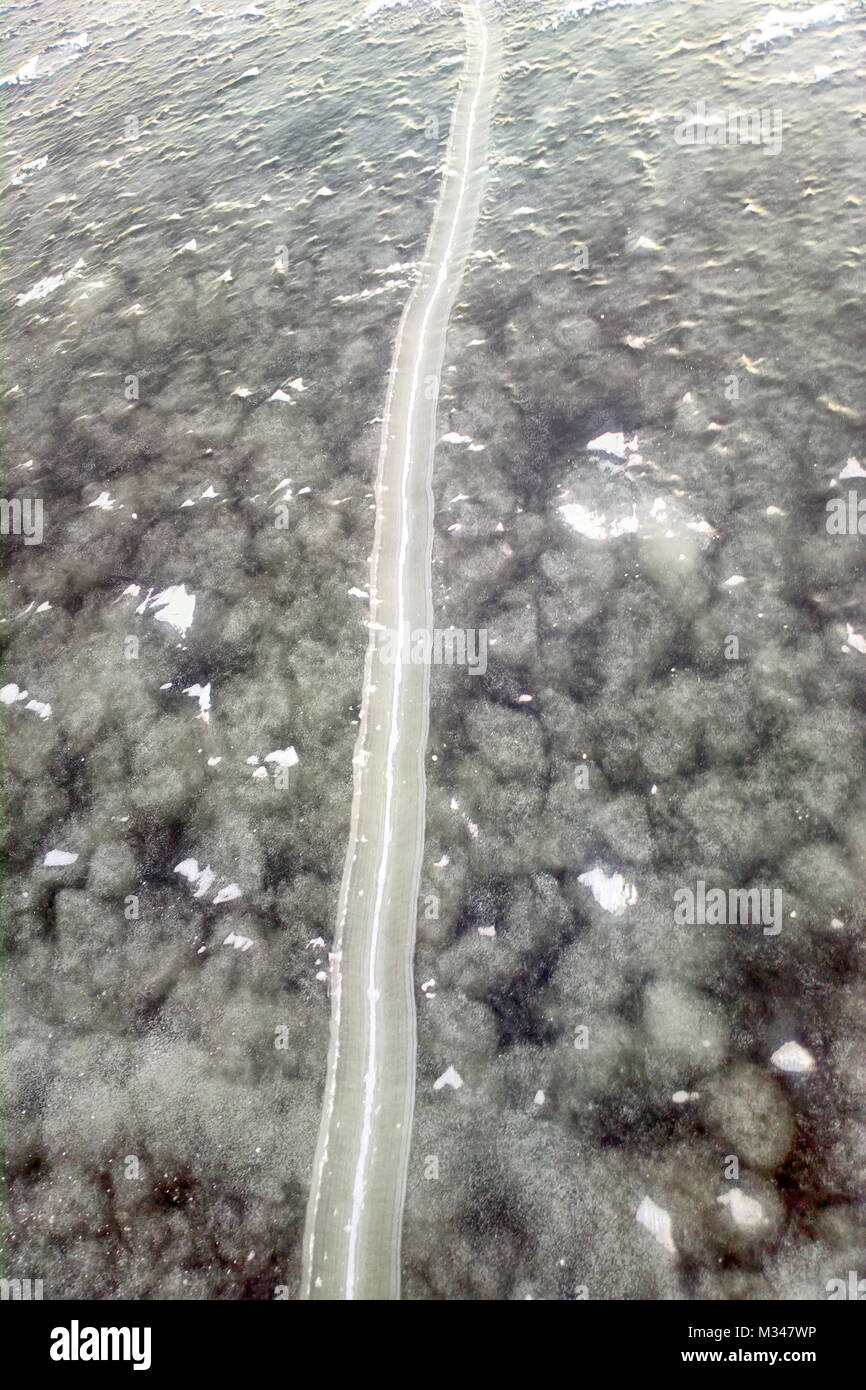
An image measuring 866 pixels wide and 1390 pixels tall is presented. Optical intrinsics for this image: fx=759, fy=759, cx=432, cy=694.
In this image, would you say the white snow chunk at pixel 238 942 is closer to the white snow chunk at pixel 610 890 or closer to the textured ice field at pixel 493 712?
the textured ice field at pixel 493 712

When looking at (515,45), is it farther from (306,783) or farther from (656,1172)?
(656,1172)

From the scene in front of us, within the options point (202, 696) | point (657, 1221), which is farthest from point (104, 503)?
point (657, 1221)

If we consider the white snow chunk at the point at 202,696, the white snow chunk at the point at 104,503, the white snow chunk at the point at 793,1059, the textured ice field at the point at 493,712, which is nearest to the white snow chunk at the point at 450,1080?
the textured ice field at the point at 493,712

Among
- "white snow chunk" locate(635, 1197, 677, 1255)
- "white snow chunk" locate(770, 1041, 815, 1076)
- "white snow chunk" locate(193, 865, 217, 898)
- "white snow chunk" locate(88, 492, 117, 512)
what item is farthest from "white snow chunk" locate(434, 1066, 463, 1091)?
"white snow chunk" locate(88, 492, 117, 512)

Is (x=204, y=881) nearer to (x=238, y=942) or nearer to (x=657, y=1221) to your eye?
(x=238, y=942)

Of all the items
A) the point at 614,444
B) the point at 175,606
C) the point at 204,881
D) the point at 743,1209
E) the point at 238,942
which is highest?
the point at 614,444
